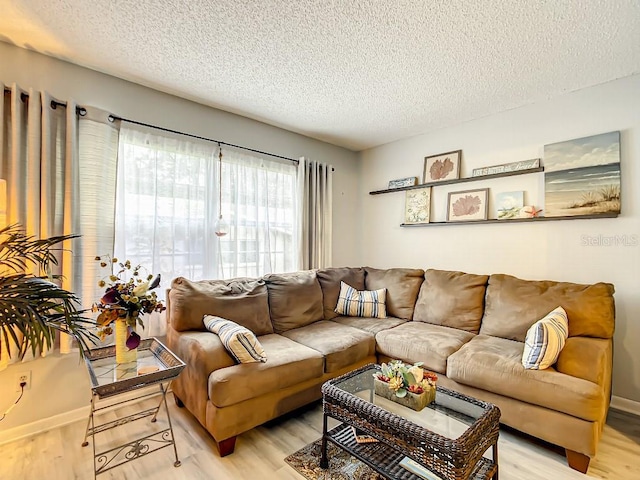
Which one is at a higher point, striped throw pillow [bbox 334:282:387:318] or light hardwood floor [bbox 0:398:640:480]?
striped throw pillow [bbox 334:282:387:318]

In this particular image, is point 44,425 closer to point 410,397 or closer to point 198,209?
point 198,209

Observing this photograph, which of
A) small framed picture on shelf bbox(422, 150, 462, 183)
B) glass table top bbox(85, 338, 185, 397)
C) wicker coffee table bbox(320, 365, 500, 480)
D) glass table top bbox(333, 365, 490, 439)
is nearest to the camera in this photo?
wicker coffee table bbox(320, 365, 500, 480)

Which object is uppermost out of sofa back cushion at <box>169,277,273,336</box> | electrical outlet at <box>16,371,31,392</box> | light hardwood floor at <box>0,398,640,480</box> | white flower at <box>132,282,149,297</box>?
white flower at <box>132,282,149,297</box>

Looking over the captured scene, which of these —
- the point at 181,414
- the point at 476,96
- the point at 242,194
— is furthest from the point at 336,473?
the point at 476,96

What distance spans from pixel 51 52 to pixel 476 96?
3.23 meters

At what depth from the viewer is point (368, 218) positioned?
14.0 ft

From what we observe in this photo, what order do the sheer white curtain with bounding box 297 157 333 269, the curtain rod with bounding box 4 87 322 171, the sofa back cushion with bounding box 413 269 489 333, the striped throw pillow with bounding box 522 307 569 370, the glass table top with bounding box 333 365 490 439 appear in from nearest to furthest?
the glass table top with bounding box 333 365 490 439
the striped throw pillow with bounding box 522 307 569 370
the curtain rod with bounding box 4 87 322 171
the sofa back cushion with bounding box 413 269 489 333
the sheer white curtain with bounding box 297 157 333 269

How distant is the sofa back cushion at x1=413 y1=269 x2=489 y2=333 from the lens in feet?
9.07

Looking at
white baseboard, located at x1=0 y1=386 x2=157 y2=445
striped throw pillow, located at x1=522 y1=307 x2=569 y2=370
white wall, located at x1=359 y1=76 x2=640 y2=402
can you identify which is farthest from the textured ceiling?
white baseboard, located at x1=0 y1=386 x2=157 y2=445

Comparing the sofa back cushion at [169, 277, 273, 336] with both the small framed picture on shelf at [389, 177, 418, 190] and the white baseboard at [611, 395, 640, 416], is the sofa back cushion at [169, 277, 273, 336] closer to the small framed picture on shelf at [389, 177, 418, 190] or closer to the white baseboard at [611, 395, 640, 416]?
the small framed picture on shelf at [389, 177, 418, 190]

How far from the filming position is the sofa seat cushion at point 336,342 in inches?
92.6

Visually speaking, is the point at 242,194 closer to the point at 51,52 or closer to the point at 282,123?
the point at 282,123

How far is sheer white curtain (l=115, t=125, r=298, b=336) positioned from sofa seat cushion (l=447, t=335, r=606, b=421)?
6.56 feet

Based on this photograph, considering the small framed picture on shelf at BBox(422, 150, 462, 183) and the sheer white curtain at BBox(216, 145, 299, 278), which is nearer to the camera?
the sheer white curtain at BBox(216, 145, 299, 278)
